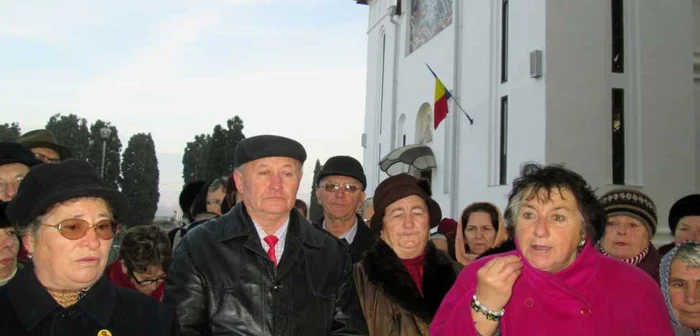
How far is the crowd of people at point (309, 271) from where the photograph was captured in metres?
2.40

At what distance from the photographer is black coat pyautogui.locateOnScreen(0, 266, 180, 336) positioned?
7.55 feet

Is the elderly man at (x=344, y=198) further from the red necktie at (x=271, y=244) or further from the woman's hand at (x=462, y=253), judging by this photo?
the red necktie at (x=271, y=244)

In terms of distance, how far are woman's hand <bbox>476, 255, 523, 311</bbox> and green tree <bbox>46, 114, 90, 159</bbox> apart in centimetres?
4036

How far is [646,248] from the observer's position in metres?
4.62

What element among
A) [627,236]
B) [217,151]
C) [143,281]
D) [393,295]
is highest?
[217,151]

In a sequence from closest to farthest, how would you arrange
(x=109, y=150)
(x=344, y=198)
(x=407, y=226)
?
(x=407, y=226) < (x=344, y=198) < (x=109, y=150)

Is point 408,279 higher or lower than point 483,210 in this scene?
lower

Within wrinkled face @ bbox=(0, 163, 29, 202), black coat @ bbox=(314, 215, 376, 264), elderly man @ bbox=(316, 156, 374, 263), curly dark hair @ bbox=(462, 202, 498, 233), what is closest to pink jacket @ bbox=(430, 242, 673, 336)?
black coat @ bbox=(314, 215, 376, 264)

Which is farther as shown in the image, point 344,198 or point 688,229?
point 688,229

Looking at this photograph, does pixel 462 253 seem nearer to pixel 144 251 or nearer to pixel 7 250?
pixel 144 251

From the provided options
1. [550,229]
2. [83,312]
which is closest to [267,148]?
[83,312]

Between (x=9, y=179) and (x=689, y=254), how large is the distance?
4411 mm

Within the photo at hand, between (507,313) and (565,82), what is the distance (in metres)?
12.3

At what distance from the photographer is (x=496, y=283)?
8.75 ft
